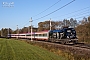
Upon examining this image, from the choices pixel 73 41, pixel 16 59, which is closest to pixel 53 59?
pixel 16 59

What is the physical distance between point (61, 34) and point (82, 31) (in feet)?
70.8

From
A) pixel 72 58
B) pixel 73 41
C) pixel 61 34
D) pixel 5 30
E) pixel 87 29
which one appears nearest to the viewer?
pixel 72 58

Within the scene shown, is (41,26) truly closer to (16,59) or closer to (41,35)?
(41,35)

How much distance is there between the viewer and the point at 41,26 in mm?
122875

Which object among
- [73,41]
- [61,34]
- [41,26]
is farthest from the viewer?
[41,26]

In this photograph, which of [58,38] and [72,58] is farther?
[58,38]

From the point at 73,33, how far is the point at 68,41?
6.66 feet

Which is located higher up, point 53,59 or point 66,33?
point 66,33

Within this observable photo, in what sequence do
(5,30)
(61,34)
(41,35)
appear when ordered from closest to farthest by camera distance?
(61,34) → (41,35) → (5,30)

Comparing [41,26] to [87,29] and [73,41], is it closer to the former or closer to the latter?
[87,29]

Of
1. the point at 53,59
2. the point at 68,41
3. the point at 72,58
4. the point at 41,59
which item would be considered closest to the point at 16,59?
the point at 41,59

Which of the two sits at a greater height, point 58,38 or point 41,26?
point 41,26

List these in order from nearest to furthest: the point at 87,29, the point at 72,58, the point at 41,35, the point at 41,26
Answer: the point at 72,58, the point at 87,29, the point at 41,35, the point at 41,26

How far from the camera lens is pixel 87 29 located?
5550 centimetres
